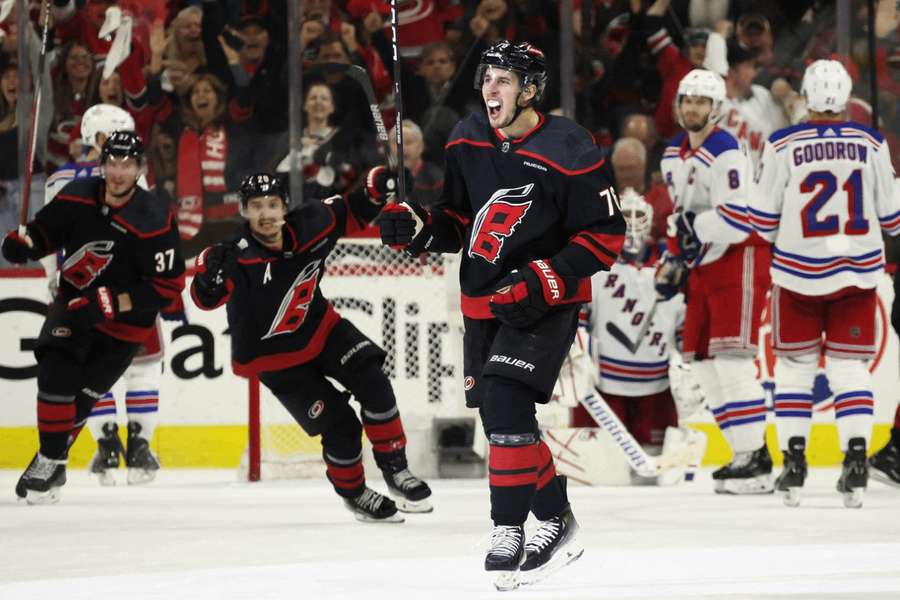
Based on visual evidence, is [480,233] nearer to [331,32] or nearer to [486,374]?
[486,374]

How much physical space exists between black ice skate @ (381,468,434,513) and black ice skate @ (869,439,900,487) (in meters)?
1.79

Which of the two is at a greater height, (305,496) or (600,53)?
(600,53)

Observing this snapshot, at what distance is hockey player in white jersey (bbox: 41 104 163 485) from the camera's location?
639 centimetres

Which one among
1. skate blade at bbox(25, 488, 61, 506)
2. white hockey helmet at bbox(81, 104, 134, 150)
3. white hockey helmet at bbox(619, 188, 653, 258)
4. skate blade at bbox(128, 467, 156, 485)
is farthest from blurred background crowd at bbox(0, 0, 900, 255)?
skate blade at bbox(25, 488, 61, 506)

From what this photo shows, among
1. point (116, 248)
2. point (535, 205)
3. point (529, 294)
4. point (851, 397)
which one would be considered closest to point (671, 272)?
point (851, 397)

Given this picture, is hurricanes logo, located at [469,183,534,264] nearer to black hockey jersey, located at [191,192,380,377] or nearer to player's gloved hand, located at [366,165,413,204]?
player's gloved hand, located at [366,165,413,204]

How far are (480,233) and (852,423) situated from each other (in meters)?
2.13

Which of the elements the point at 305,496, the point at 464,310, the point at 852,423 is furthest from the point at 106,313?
the point at 852,423

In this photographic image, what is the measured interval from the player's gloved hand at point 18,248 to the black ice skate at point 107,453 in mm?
1135

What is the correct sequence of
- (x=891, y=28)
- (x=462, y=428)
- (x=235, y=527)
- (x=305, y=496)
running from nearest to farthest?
(x=235, y=527)
(x=305, y=496)
(x=462, y=428)
(x=891, y=28)

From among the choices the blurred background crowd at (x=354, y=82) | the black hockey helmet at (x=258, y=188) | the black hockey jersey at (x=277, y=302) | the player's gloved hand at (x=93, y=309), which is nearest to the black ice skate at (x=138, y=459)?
the player's gloved hand at (x=93, y=309)

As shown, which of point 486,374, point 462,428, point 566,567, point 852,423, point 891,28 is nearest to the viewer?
point 486,374

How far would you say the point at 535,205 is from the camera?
368cm

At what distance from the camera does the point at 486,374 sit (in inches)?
143
